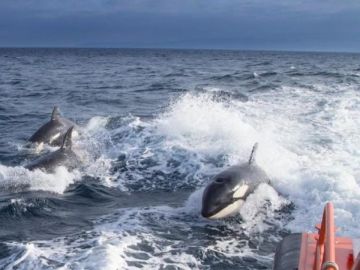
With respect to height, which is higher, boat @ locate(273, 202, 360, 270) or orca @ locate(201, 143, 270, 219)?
boat @ locate(273, 202, 360, 270)

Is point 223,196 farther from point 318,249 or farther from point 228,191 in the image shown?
point 318,249

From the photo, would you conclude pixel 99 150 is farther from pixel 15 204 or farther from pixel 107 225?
pixel 107 225

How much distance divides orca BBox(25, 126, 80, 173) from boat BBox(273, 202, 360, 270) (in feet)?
25.1

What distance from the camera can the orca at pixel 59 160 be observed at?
498 inches

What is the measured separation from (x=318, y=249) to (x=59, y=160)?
30.5 ft

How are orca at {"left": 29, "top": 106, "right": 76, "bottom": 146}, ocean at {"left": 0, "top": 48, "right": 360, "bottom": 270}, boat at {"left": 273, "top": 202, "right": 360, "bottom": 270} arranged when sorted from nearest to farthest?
boat at {"left": 273, "top": 202, "right": 360, "bottom": 270}, ocean at {"left": 0, "top": 48, "right": 360, "bottom": 270}, orca at {"left": 29, "top": 106, "right": 76, "bottom": 146}

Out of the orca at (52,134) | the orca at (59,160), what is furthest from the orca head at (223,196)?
the orca at (52,134)

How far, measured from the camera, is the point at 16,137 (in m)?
18.5

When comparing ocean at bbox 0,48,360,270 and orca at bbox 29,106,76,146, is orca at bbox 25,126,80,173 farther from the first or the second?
orca at bbox 29,106,76,146

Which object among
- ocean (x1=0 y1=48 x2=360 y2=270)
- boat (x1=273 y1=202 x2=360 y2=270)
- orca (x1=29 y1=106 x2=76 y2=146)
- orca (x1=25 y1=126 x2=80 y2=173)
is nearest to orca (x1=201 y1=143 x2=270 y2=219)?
ocean (x1=0 y1=48 x2=360 y2=270)

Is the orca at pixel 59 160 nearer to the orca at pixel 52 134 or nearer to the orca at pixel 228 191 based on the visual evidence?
the orca at pixel 52 134

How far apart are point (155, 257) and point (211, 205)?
207cm

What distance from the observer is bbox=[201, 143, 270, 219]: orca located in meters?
9.99

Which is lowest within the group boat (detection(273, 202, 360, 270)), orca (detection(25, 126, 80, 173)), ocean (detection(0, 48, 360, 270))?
ocean (detection(0, 48, 360, 270))
